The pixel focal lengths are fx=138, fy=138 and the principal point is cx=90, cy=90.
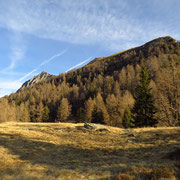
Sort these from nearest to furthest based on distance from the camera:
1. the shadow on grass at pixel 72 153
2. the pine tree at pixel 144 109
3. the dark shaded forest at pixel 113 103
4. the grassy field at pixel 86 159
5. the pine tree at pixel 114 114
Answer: the grassy field at pixel 86 159 < the shadow on grass at pixel 72 153 < the dark shaded forest at pixel 113 103 < the pine tree at pixel 144 109 < the pine tree at pixel 114 114

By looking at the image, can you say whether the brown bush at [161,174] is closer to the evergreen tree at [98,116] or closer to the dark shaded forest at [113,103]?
the dark shaded forest at [113,103]

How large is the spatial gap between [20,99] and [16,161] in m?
168

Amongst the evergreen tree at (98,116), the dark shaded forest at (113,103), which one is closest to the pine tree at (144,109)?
the dark shaded forest at (113,103)

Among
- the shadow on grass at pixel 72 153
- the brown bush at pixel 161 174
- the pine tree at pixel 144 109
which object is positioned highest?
the pine tree at pixel 144 109

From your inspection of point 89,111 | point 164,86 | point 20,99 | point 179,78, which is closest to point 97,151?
point 164,86

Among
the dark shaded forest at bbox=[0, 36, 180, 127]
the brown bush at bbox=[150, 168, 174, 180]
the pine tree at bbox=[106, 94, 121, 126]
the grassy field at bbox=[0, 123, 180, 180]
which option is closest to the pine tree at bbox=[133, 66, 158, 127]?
the dark shaded forest at bbox=[0, 36, 180, 127]

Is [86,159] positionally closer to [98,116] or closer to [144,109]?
[144,109]

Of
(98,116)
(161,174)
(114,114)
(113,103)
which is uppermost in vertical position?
(113,103)

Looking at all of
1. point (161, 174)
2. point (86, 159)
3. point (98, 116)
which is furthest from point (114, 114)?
point (161, 174)

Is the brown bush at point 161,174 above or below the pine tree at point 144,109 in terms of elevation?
below

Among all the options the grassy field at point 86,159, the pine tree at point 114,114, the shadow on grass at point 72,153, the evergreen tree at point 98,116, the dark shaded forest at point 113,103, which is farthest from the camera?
the evergreen tree at point 98,116

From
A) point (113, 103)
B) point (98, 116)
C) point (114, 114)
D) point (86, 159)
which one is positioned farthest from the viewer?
point (113, 103)

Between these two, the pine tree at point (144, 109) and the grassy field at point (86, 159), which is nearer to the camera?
the grassy field at point (86, 159)

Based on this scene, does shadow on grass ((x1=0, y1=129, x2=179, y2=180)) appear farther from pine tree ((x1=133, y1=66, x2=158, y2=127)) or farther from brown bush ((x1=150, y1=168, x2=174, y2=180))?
pine tree ((x1=133, y1=66, x2=158, y2=127))
